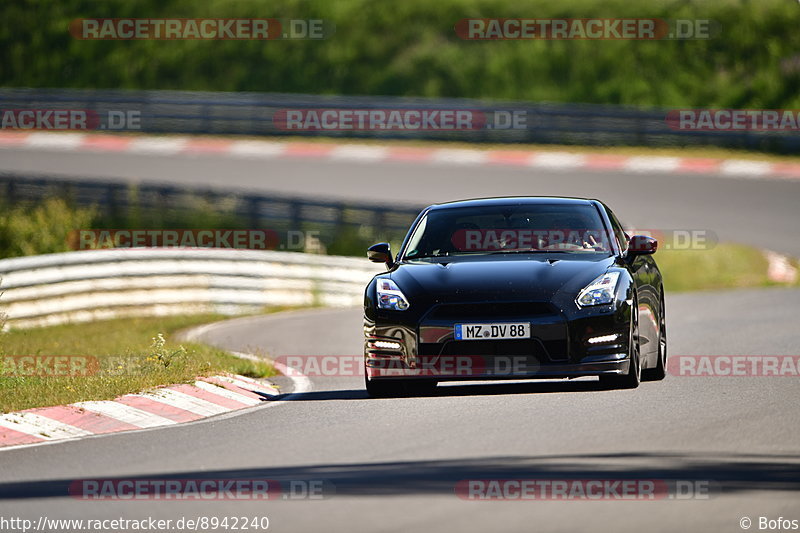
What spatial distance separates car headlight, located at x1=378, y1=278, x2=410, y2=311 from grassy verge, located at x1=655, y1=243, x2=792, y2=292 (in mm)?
15488

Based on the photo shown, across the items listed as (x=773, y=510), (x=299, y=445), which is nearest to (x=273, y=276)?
(x=299, y=445)

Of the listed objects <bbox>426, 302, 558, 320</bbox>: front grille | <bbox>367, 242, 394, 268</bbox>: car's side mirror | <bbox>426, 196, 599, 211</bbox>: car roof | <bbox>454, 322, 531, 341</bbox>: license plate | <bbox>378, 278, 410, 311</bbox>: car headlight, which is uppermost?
<bbox>426, 196, 599, 211</bbox>: car roof

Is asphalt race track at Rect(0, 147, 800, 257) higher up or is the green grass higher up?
asphalt race track at Rect(0, 147, 800, 257)

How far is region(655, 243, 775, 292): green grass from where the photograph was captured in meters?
25.8

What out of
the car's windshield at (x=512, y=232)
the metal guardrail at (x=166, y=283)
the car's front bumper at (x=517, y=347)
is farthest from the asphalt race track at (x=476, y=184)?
the car's front bumper at (x=517, y=347)

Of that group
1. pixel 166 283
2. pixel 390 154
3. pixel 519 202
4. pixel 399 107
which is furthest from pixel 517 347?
pixel 399 107

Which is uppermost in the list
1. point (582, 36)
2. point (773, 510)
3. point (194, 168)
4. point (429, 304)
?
point (582, 36)

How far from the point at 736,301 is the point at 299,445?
12.7 metres

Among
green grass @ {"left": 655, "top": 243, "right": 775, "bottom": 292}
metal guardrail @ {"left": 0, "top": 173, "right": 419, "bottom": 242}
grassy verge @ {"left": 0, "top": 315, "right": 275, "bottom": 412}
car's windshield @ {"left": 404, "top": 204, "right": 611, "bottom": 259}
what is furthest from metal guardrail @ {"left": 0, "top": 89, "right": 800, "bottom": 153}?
car's windshield @ {"left": 404, "top": 204, "right": 611, "bottom": 259}

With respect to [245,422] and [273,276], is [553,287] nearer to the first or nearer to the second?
[245,422]

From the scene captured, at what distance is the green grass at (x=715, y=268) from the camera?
25844 millimetres

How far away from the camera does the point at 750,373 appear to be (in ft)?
41.4

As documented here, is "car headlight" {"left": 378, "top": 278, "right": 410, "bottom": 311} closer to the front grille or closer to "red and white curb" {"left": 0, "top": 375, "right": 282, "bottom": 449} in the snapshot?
the front grille

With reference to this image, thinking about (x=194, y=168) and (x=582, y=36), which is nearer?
(x=194, y=168)
